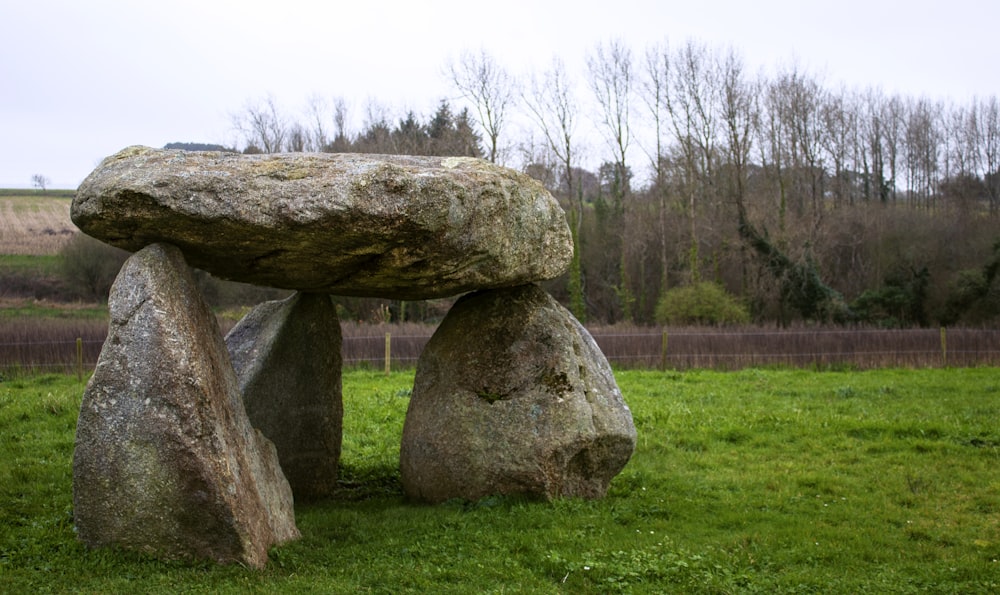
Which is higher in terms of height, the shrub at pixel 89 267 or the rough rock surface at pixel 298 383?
the shrub at pixel 89 267

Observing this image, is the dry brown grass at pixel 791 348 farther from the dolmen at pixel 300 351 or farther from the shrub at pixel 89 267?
the shrub at pixel 89 267

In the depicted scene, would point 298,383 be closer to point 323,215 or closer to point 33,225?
point 323,215

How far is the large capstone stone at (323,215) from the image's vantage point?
661cm

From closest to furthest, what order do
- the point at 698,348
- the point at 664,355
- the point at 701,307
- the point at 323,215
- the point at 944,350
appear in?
1. the point at 323,215
2. the point at 664,355
3. the point at 944,350
4. the point at 698,348
5. the point at 701,307

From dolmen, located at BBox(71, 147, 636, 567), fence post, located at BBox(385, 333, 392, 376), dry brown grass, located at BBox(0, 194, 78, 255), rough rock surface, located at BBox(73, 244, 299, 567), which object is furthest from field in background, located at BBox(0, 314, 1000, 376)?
dry brown grass, located at BBox(0, 194, 78, 255)

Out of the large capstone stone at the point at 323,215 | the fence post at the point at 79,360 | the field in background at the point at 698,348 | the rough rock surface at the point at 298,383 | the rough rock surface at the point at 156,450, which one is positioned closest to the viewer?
the rough rock surface at the point at 156,450

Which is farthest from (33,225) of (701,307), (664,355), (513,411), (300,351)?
(513,411)

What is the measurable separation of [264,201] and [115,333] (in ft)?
4.66

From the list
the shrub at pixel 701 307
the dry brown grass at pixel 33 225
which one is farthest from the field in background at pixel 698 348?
the dry brown grass at pixel 33 225

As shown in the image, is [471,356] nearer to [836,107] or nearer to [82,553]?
[82,553]

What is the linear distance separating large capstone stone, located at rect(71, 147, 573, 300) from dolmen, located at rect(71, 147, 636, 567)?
0.02m

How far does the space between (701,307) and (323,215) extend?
27.6 metres

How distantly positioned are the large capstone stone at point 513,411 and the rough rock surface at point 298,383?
1081 millimetres

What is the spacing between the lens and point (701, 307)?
107 feet
